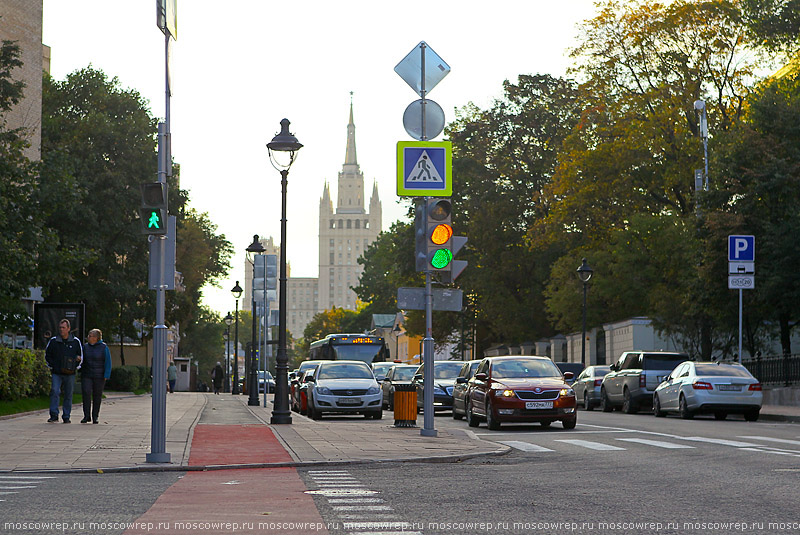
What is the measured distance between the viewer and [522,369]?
24703 millimetres

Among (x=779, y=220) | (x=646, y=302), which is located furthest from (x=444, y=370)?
(x=646, y=302)

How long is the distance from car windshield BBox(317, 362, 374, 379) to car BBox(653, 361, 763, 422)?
8.08 m

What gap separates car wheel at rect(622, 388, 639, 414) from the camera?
3378 cm

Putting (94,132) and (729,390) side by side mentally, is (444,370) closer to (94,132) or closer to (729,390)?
(729,390)

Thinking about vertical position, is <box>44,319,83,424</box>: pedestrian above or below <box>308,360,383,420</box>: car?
above

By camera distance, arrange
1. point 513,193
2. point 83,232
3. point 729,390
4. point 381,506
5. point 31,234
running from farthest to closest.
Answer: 1. point 513,193
2. point 83,232
3. point 31,234
4. point 729,390
5. point 381,506

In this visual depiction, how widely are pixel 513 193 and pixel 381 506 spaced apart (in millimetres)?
52377

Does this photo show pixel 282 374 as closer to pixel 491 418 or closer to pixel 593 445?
pixel 491 418

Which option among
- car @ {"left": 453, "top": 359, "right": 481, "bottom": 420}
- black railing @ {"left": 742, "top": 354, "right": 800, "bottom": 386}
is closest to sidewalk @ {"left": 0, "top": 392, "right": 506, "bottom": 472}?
car @ {"left": 453, "top": 359, "right": 481, "bottom": 420}

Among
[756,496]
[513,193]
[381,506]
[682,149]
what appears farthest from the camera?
[513,193]

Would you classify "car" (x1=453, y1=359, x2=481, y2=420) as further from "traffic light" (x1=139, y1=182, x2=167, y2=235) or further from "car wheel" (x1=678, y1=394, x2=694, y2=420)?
"traffic light" (x1=139, y1=182, x2=167, y2=235)

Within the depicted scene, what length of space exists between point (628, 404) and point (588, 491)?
23.8m

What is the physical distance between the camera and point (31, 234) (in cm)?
3391

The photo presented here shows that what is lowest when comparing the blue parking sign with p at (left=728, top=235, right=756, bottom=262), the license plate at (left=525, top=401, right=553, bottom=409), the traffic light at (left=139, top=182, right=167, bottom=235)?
the license plate at (left=525, top=401, right=553, bottom=409)
